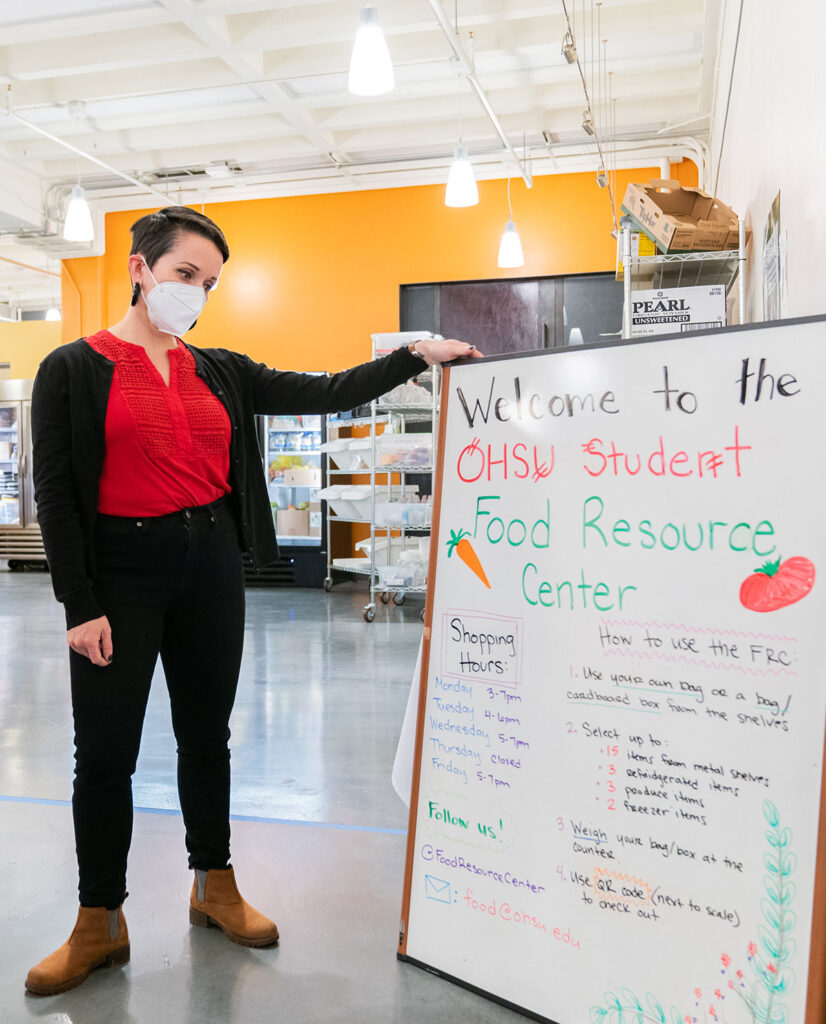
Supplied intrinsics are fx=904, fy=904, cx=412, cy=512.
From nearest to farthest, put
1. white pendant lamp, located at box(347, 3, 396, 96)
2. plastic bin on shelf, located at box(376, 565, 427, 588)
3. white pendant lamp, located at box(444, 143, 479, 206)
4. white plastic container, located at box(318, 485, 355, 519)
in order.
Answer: white pendant lamp, located at box(347, 3, 396, 96) < white pendant lamp, located at box(444, 143, 479, 206) < plastic bin on shelf, located at box(376, 565, 427, 588) < white plastic container, located at box(318, 485, 355, 519)

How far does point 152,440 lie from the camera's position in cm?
187

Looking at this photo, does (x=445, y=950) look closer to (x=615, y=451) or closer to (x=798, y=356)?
(x=615, y=451)

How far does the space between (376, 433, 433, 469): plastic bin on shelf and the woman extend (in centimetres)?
496

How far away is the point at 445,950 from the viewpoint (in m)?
1.83

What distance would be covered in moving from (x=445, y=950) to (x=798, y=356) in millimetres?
1322

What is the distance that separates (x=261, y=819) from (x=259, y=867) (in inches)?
13.6

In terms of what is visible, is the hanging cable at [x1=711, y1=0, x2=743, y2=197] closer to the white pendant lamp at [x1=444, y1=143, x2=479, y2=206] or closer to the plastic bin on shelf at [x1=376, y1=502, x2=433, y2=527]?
the white pendant lamp at [x1=444, y1=143, x2=479, y2=206]

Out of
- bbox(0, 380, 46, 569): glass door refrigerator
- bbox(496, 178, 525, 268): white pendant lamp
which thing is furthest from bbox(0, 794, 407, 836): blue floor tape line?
bbox(0, 380, 46, 569): glass door refrigerator

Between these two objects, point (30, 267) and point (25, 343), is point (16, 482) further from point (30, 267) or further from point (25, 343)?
point (25, 343)

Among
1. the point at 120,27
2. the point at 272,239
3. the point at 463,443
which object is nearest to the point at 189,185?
the point at 272,239

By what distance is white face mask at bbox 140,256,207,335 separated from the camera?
6.25 ft

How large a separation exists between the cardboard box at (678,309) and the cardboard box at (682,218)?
20cm

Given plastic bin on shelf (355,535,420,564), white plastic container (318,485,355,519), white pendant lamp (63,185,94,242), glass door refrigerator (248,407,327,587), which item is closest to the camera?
white pendant lamp (63,185,94,242)

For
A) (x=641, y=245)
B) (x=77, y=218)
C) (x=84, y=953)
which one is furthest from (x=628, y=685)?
(x=77, y=218)
